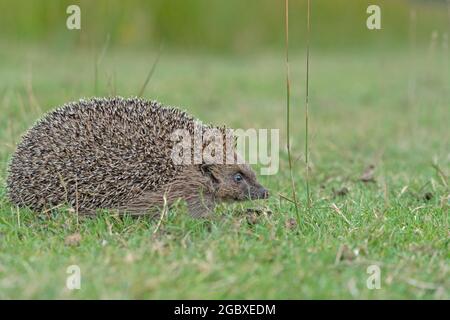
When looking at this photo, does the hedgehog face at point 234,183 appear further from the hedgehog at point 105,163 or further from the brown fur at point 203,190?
the hedgehog at point 105,163

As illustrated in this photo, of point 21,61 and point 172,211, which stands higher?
point 21,61

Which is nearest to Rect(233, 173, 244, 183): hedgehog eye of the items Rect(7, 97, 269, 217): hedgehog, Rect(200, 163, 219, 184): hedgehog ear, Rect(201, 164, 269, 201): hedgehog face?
Rect(201, 164, 269, 201): hedgehog face

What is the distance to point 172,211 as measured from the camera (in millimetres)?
5539

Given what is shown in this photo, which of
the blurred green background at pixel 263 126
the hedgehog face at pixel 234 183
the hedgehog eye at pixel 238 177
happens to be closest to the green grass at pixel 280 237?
the blurred green background at pixel 263 126

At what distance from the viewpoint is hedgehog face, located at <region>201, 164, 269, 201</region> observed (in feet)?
20.3

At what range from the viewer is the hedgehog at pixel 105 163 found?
5.72m

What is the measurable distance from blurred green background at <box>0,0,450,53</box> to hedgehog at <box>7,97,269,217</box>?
8625 millimetres

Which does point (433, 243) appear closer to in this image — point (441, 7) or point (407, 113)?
point (407, 113)

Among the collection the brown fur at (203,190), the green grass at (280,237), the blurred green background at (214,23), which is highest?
Answer: the blurred green background at (214,23)

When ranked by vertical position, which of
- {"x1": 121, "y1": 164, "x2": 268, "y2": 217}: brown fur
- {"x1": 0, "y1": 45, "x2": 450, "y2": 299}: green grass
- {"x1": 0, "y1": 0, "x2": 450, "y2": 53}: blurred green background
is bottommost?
{"x1": 0, "y1": 45, "x2": 450, "y2": 299}: green grass

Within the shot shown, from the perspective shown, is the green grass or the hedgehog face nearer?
the green grass

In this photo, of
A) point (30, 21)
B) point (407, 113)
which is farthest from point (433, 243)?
point (30, 21)

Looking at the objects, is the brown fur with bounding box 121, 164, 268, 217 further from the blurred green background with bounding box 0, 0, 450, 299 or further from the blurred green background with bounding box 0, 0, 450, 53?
the blurred green background with bounding box 0, 0, 450, 53
